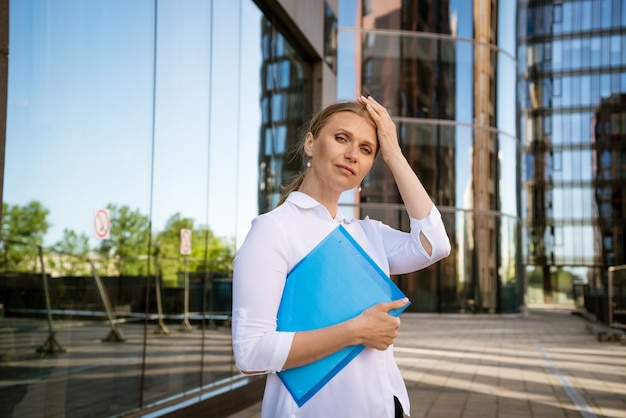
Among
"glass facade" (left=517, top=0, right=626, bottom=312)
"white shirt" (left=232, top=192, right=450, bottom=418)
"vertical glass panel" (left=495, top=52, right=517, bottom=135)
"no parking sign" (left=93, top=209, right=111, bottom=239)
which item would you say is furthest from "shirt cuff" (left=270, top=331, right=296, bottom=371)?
"glass facade" (left=517, top=0, right=626, bottom=312)

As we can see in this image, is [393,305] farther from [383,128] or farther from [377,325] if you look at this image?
[383,128]

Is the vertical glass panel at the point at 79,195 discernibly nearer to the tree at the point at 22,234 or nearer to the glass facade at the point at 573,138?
the tree at the point at 22,234

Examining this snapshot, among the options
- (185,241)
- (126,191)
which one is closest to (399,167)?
(126,191)

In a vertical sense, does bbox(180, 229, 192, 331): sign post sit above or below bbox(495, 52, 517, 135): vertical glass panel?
below

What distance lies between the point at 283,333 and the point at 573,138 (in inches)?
1972

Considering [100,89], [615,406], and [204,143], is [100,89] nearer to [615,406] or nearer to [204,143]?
[204,143]

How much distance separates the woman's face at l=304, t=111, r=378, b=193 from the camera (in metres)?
2.17

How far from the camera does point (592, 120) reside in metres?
49.4

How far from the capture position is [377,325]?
76.6 inches

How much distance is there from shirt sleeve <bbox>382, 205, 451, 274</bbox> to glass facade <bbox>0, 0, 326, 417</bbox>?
2849 millimetres

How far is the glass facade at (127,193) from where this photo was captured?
4789 millimetres

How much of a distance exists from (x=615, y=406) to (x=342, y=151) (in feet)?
23.2

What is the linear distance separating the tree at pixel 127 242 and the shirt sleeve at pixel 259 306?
3.89 m

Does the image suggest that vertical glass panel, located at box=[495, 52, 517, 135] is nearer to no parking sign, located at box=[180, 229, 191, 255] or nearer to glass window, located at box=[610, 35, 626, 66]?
glass window, located at box=[610, 35, 626, 66]
